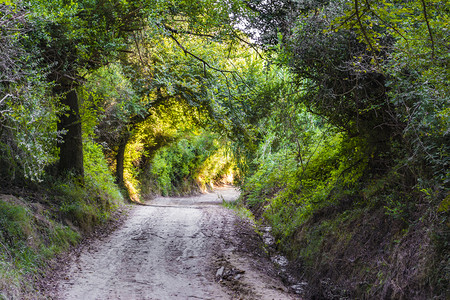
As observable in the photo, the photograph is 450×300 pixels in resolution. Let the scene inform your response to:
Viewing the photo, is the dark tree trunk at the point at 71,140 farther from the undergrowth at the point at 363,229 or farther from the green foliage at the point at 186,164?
the green foliage at the point at 186,164

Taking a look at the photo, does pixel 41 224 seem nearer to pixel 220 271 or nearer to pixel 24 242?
pixel 24 242

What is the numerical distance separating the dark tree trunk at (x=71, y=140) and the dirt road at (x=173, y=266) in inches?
93.3

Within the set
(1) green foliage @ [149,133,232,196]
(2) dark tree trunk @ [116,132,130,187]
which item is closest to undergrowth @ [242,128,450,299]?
(2) dark tree trunk @ [116,132,130,187]

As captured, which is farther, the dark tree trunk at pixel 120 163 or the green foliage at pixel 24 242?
the dark tree trunk at pixel 120 163

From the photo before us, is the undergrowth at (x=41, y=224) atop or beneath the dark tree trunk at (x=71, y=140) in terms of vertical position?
beneath

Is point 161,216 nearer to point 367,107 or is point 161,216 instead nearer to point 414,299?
point 367,107

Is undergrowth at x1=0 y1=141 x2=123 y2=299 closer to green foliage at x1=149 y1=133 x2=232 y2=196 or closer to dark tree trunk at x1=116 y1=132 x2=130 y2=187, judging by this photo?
dark tree trunk at x1=116 y1=132 x2=130 y2=187

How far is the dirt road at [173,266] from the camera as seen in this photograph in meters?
5.84

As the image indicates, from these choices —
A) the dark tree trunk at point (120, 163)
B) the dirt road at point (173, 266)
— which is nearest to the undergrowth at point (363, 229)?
the dirt road at point (173, 266)

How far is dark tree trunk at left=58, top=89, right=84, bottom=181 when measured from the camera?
33.5ft

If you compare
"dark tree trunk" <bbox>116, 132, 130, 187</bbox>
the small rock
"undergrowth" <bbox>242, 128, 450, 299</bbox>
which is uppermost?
"dark tree trunk" <bbox>116, 132, 130, 187</bbox>

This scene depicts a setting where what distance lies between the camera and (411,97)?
192 inches

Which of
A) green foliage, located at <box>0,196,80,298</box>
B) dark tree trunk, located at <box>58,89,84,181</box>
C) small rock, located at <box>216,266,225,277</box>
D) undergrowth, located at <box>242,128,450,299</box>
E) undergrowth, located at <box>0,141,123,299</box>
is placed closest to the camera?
undergrowth, located at <box>242,128,450,299</box>

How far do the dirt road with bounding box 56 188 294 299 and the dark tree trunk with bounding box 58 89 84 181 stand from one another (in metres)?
2.37
